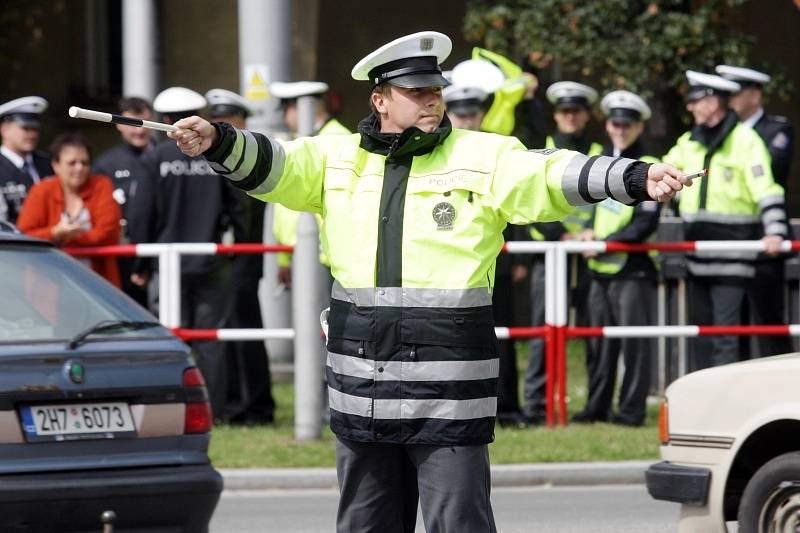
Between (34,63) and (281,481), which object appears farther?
(34,63)

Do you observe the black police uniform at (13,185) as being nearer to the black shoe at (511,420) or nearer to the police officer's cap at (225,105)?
the police officer's cap at (225,105)

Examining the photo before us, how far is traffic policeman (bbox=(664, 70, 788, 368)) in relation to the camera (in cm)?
1078

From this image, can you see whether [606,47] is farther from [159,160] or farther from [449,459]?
[449,459]

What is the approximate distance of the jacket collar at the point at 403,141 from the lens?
5039 millimetres

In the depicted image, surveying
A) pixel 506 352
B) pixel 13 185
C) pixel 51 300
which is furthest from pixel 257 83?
pixel 51 300

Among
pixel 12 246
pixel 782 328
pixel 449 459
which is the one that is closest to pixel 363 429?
pixel 449 459

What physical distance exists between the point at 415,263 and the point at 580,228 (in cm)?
652

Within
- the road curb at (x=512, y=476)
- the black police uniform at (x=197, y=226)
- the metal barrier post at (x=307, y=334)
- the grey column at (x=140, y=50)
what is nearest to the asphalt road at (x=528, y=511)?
the road curb at (x=512, y=476)

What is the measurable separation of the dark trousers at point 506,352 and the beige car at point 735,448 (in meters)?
4.38

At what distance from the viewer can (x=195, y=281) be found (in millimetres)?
11086

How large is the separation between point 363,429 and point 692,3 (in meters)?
12.3

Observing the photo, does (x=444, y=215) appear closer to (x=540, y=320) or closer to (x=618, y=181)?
(x=618, y=181)

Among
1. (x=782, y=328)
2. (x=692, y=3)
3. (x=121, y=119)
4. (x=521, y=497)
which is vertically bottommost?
(x=521, y=497)

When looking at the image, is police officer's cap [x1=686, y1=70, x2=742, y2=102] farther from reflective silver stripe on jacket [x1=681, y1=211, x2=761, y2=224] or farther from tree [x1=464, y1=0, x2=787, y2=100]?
tree [x1=464, y1=0, x2=787, y2=100]
